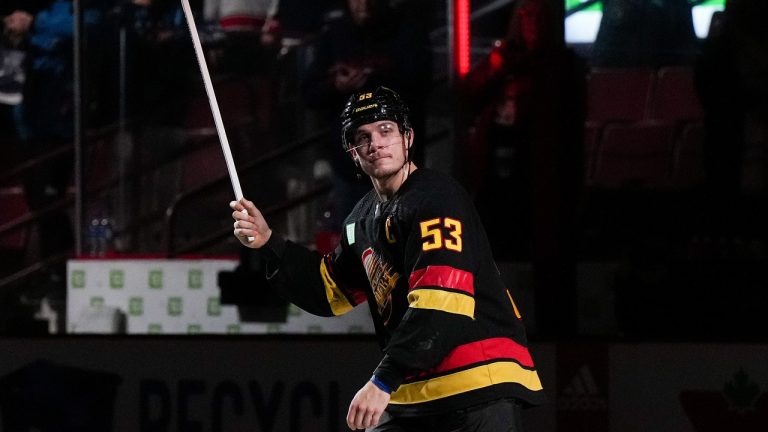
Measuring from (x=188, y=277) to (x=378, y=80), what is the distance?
4.11ft

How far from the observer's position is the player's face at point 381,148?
3705mm

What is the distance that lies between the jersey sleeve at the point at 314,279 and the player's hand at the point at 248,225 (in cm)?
6

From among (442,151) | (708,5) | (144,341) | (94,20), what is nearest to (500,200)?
(442,151)

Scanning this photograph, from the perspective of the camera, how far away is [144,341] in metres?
5.87

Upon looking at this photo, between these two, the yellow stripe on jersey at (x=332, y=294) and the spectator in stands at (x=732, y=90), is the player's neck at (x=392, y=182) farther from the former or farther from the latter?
the spectator in stands at (x=732, y=90)

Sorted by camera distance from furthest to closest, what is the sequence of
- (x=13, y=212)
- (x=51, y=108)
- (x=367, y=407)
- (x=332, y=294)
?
(x=13, y=212) < (x=51, y=108) < (x=332, y=294) < (x=367, y=407)

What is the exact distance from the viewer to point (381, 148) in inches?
146

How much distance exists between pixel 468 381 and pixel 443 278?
333mm

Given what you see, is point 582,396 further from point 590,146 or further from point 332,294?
point 332,294

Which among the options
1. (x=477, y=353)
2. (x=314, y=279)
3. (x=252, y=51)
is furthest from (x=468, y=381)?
(x=252, y=51)

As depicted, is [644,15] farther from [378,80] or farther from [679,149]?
[378,80]

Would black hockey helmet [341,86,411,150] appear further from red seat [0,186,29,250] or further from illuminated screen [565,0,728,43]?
red seat [0,186,29,250]

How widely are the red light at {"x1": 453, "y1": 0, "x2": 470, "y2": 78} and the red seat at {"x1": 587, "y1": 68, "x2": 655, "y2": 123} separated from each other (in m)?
0.56

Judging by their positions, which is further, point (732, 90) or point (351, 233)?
point (732, 90)
